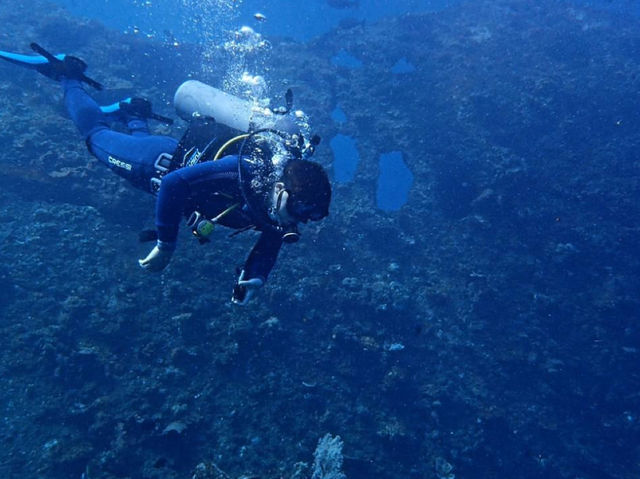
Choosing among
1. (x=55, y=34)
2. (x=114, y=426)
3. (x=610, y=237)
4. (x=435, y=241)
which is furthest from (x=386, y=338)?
(x=55, y=34)

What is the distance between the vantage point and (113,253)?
754cm

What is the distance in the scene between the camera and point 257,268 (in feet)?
Result: 12.8

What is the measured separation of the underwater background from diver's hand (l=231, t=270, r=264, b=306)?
303cm

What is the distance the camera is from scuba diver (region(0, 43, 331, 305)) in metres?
3.13

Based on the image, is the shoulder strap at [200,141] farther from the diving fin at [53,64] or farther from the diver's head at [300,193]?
the diving fin at [53,64]

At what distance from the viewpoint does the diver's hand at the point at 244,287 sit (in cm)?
375

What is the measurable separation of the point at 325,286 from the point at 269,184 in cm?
548

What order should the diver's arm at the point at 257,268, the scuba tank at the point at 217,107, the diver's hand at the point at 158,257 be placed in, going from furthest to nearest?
the scuba tank at the point at 217,107, the diver's arm at the point at 257,268, the diver's hand at the point at 158,257

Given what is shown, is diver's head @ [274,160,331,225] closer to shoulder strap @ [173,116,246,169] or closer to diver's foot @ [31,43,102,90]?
shoulder strap @ [173,116,246,169]

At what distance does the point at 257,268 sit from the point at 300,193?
1201 mm

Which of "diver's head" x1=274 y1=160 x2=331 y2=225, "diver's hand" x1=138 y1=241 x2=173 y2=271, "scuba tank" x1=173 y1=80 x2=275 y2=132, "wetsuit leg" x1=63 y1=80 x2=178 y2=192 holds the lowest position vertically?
"diver's hand" x1=138 y1=241 x2=173 y2=271

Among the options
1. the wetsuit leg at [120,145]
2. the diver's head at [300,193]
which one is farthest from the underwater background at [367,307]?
the diver's head at [300,193]

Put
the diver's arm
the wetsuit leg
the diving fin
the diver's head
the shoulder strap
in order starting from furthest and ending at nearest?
the diving fin → the wetsuit leg → the shoulder strap → the diver's arm → the diver's head

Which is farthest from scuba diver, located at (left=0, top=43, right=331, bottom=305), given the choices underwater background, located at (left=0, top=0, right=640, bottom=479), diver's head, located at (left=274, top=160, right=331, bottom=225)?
underwater background, located at (left=0, top=0, right=640, bottom=479)
